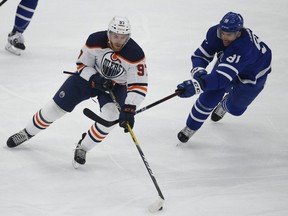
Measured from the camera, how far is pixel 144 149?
12.1 ft

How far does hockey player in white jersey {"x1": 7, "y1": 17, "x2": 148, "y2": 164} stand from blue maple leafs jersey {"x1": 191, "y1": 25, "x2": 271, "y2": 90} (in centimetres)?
52

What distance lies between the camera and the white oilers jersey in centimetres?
313

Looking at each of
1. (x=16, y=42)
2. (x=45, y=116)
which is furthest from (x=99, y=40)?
(x=16, y=42)

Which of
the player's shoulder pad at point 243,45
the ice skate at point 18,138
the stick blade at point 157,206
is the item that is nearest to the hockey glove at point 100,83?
the ice skate at point 18,138

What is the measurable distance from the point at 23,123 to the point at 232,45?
4.98ft

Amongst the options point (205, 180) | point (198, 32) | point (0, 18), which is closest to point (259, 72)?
point (205, 180)

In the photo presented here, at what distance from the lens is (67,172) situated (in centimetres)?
326

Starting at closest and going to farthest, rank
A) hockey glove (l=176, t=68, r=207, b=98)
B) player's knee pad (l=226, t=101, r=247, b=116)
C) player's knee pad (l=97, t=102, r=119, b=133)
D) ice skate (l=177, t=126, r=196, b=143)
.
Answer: player's knee pad (l=97, t=102, r=119, b=133)
hockey glove (l=176, t=68, r=207, b=98)
ice skate (l=177, t=126, r=196, b=143)
player's knee pad (l=226, t=101, r=247, b=116)

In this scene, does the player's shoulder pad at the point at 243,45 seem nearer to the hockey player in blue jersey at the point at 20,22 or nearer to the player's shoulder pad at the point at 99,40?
the player's shoulder pad at the point at 99,40

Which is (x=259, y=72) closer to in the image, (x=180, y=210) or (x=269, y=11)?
(x=180, y=210)

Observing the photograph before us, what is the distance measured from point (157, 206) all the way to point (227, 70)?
3.31 ft

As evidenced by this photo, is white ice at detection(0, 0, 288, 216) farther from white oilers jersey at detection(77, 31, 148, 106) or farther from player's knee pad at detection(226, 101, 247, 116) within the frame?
white oilers jersey at detection(77, 31, 148, 106)

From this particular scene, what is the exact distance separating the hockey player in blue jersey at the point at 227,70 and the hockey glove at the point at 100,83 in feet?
1.54

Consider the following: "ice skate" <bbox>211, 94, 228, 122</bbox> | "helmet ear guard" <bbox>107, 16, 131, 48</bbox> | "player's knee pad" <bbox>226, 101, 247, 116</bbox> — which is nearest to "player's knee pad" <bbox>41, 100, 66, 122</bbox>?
"helmet ear guard" <bbox>107, 16, 131, 48</bbox>
